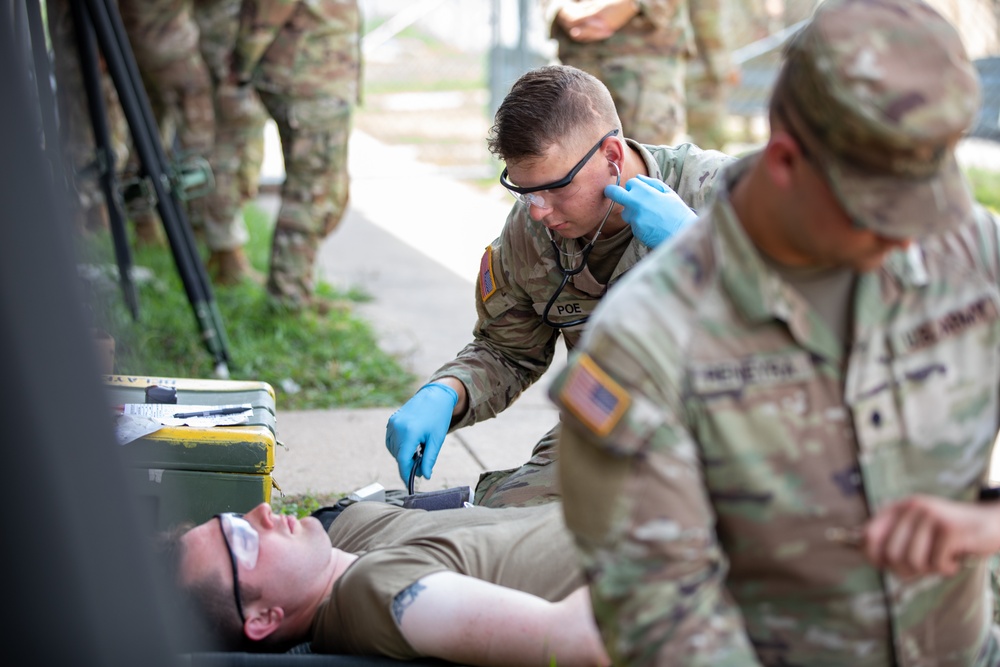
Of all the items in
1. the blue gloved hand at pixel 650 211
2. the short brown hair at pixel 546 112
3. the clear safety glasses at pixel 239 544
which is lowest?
the clear safety glasses at pixel 239 544

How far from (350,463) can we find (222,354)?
3.44 feet

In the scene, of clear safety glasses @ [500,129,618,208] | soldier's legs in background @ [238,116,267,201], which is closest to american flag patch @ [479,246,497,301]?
clear safety glasses @ [500,129,618,208]

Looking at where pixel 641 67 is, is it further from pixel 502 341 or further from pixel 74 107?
pixel 74 107

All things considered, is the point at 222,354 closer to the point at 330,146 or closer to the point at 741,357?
the point at 330,146

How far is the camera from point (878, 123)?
45.7 inches

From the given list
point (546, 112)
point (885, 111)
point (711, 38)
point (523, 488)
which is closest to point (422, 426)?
point (523, 488)

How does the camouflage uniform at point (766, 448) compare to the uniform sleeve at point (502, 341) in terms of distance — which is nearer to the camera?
the camouflage uniform at point (766, 448)

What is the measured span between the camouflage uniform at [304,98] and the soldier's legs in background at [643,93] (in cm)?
109

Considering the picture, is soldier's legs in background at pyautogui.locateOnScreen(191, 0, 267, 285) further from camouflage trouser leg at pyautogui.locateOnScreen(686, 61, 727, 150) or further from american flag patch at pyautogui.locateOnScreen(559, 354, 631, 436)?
american flag patch at pyautogui.locateOnScreen(559, 354, 631, 436)

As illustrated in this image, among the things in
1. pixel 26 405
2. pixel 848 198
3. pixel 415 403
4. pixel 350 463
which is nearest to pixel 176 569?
pixel 415 403

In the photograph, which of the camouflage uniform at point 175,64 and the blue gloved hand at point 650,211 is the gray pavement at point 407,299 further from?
the blue gloved hand at point 650,211

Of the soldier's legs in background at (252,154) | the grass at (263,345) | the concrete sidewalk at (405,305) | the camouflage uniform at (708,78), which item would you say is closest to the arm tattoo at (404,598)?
the concrete sidewalk at (405,305)

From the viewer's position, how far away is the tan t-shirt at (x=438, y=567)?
1.89 meters

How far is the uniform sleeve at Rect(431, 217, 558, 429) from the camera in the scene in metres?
2.71
